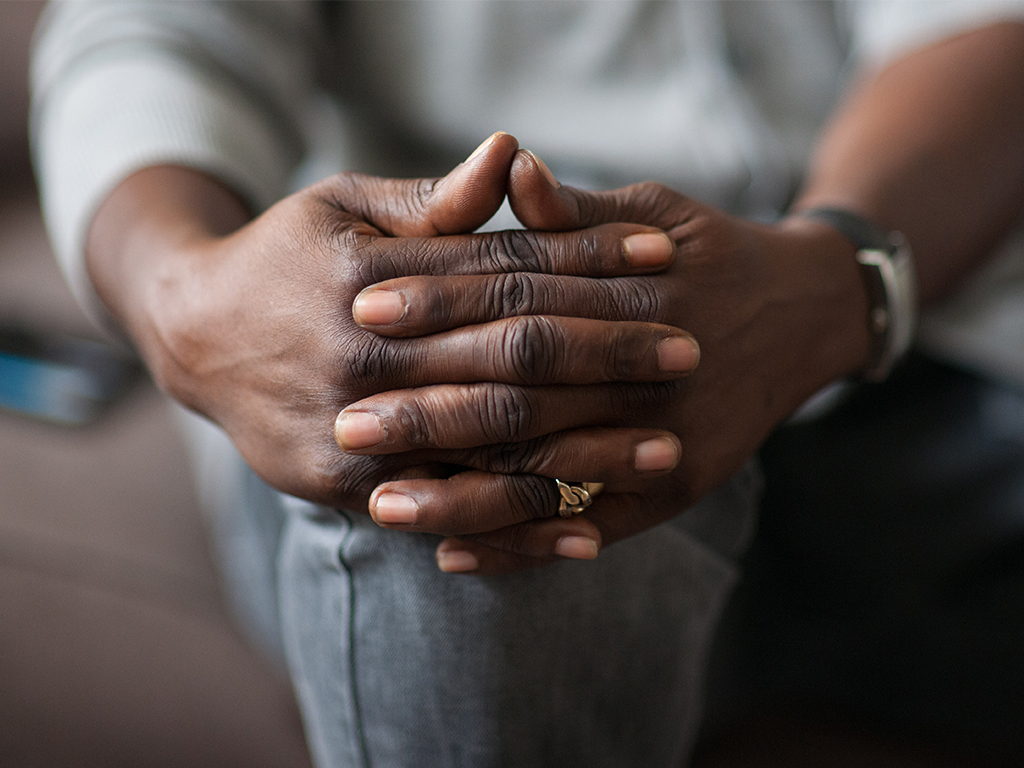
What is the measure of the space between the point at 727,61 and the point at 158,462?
2.70 feet

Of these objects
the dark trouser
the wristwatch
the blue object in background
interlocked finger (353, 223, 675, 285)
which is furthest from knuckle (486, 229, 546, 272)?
the blue object in background

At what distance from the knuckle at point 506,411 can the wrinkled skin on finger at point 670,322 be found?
1.2 inches

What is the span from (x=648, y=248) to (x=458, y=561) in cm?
21

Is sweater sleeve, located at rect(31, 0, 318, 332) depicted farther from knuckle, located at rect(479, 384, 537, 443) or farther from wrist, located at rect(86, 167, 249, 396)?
knuckle, located at rect(479, 384, 537, 443)

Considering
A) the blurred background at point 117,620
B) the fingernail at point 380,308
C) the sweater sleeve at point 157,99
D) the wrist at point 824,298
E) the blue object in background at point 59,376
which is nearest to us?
the fingernail at point 380,308

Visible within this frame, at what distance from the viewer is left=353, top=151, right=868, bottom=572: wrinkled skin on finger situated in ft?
1.37

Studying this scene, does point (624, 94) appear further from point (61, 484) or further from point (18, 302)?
point (18, 302)

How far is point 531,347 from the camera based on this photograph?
0.40 m

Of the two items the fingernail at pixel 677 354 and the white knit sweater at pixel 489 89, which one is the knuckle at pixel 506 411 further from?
the white knit sweater at pixel 489 89

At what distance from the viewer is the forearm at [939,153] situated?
65 centimetres

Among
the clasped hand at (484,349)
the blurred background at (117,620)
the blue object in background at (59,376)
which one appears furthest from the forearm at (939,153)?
the blue object in background at (59,376)

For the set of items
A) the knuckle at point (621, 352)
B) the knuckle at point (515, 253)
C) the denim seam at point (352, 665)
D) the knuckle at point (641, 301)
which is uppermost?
the knuckle at point (515, 253)

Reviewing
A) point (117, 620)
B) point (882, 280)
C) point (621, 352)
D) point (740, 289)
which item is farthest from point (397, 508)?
point (117, 620)

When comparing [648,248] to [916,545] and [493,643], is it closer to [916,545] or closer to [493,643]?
[493,643]
